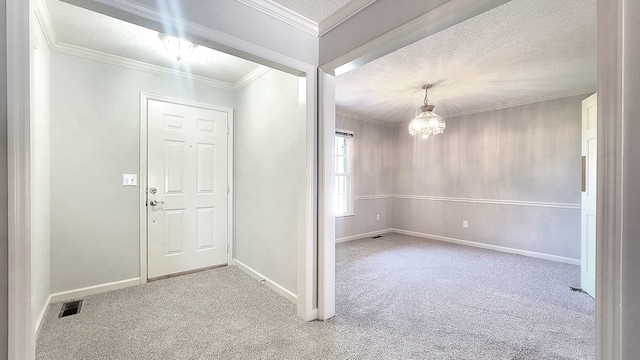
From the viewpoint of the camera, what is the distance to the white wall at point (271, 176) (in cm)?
242

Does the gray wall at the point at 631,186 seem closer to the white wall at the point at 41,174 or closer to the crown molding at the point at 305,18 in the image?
the crown molding at the point at 305,18

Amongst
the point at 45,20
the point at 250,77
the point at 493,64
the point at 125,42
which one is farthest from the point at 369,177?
the point at 45,20

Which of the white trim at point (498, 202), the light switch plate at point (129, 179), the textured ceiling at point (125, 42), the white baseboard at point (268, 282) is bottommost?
the white baseboard at point (268, 282)

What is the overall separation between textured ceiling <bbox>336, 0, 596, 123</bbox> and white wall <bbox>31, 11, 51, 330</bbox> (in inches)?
107

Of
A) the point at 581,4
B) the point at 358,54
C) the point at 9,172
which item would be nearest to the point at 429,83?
the point at 581,4

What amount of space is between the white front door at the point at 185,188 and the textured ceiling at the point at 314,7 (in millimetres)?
1871

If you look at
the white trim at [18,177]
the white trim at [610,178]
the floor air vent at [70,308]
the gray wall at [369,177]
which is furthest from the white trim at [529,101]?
the floor air vent at [70,308]

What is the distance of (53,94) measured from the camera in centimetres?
239

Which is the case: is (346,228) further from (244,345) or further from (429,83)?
(244,345)

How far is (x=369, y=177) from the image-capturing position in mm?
5293

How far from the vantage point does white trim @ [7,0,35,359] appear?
3.45 feet

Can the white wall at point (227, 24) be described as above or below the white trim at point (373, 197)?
above

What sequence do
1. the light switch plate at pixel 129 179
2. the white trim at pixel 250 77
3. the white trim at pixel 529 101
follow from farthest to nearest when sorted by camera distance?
the white trim at pixel 529 101 < the white trim at pixel 250 77 < the light switch plate at pixel 129 179

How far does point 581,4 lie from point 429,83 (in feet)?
5.10
